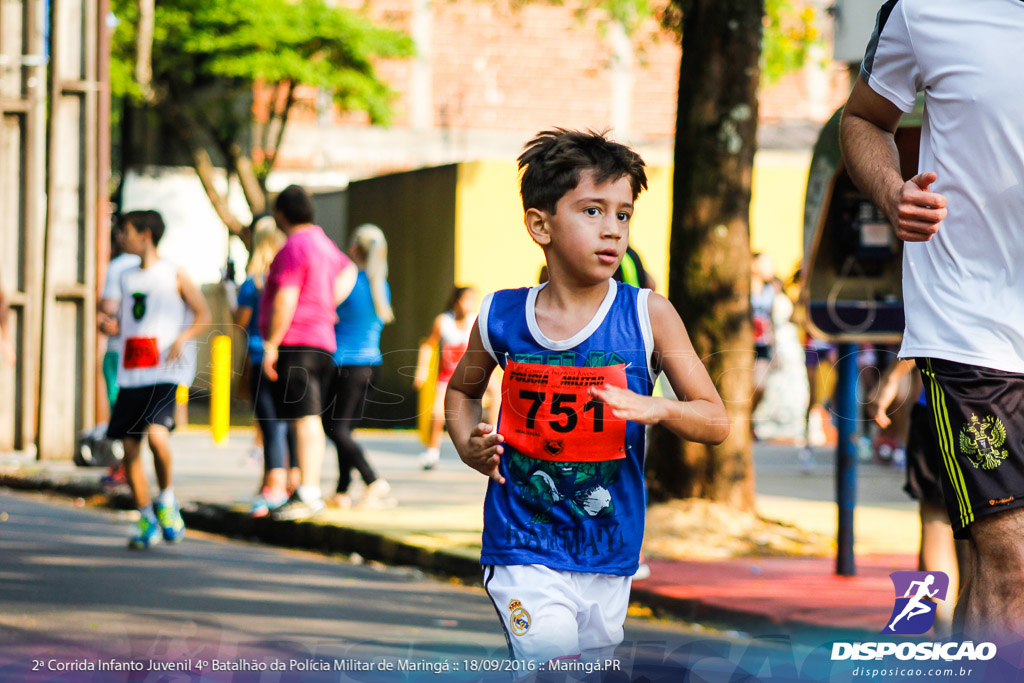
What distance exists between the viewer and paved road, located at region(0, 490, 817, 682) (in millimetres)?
4941

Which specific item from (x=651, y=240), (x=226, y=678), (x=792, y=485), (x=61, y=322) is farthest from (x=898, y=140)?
(x=651, y=240)

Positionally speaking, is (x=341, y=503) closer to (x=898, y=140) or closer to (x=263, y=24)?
(x=898, y=140)

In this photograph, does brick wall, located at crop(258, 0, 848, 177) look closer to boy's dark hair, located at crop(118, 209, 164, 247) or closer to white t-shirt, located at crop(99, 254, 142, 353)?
white t-shirt, located at crop(99, 254, 142, 353)

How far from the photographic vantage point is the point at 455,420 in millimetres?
3602

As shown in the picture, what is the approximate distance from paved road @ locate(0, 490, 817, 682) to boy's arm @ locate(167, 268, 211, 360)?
1173mm

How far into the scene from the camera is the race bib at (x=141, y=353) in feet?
27.3

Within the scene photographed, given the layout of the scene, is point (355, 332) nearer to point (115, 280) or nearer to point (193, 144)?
point (115, 280)

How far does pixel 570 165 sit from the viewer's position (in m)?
3.51

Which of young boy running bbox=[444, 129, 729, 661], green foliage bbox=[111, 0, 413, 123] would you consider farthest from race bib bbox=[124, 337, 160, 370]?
green foliage bbox=[111, 0, 413, 123]

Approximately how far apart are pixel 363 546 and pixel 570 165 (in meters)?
5.52

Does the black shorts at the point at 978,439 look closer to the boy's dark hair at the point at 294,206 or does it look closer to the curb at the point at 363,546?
the curb at the point at 363,546

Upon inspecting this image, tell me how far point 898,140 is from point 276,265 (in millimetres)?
4395

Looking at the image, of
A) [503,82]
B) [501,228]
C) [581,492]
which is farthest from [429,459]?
[503,82]

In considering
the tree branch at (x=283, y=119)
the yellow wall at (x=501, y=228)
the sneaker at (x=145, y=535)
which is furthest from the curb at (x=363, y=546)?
the tree branch at (x=283, y=119)
